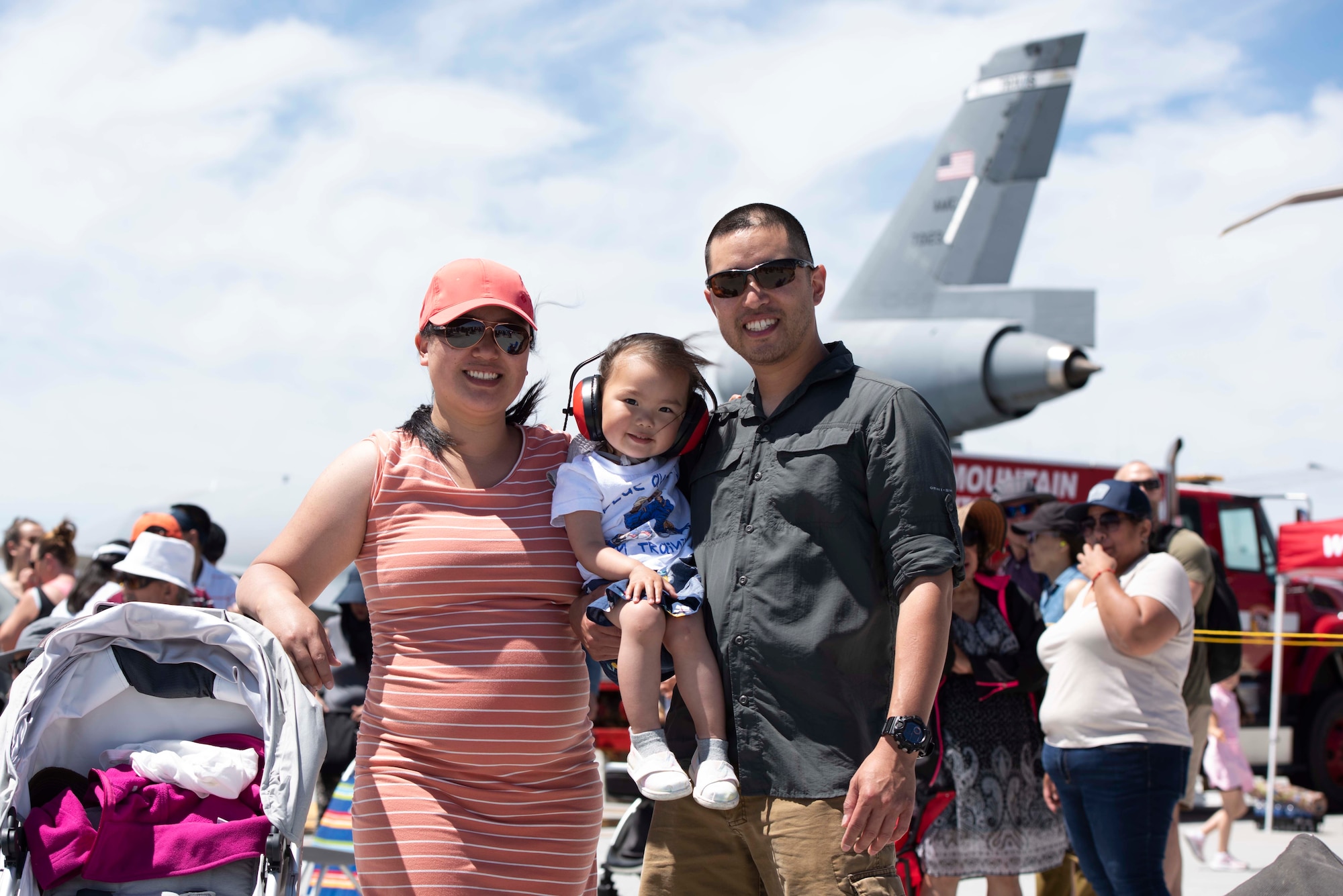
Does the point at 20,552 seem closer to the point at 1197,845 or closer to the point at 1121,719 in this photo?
the point at 1121,719

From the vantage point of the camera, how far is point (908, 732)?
2006 millimetres

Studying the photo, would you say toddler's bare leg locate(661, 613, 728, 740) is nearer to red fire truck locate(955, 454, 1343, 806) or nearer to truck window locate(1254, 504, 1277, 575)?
red fire truck locate(955, 454, 1343, 806)

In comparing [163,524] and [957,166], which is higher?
[957,166]

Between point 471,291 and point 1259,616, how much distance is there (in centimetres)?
936

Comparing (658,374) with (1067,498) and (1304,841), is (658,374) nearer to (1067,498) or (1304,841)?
(1304,841)

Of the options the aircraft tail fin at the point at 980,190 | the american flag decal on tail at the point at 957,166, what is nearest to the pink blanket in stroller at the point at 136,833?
the aircraft tail fin at the point at 980,190

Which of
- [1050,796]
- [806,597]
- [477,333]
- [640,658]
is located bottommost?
[1050,796]

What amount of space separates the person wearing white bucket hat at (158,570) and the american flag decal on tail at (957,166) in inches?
536

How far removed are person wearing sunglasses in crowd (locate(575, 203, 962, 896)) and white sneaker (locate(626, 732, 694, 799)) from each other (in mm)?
68

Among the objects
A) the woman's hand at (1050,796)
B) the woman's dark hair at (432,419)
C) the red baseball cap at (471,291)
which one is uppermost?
the red baseball cap at (471,291)

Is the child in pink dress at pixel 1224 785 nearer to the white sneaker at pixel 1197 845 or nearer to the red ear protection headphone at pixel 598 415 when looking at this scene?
the white sneaker at pixel 1197 845

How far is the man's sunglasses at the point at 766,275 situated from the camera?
2.28 meters

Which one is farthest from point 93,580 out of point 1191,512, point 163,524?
point 1191,512

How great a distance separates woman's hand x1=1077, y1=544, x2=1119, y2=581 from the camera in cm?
399
